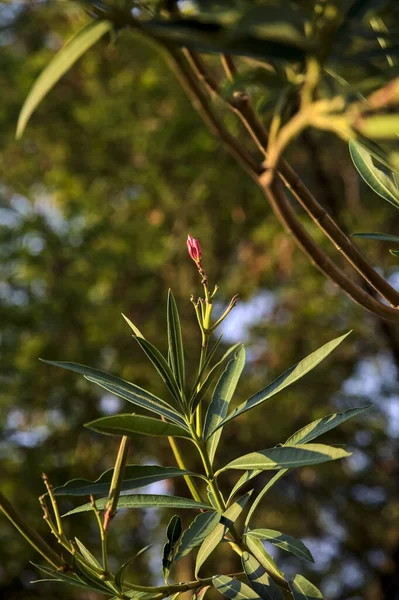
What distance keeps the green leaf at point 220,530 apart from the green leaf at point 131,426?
0.07 metres

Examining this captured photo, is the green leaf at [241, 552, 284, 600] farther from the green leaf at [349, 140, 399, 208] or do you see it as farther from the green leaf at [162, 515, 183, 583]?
the green leaf at [349, 140, 399, 208]

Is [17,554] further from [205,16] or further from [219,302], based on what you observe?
[205,16]

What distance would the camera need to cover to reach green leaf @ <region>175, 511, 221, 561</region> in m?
0.49

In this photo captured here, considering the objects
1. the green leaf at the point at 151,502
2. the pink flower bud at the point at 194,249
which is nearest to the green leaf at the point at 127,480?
the green leaf at the point at 151,502

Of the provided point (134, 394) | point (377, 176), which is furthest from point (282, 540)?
point (377, 176)

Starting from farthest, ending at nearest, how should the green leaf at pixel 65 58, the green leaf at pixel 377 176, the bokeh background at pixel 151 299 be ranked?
the bokeh background at pixel 151 299 < the green leaf at pixel 377 176 < the green leaf at pixel 65 58

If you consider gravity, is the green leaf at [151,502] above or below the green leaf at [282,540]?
above

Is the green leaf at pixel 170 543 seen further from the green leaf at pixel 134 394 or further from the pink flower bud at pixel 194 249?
the pink flower bud at pixel 194 249

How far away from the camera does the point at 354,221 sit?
3.94 metres

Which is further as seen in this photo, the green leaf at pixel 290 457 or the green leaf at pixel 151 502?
the green leaf at pixel 151 502

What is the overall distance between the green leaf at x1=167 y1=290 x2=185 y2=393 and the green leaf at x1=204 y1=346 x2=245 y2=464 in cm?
3

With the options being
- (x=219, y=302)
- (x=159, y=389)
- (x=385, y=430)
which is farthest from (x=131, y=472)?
(x=385, y=430)

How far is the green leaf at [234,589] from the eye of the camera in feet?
1.59

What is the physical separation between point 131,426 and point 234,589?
0.14 meters
